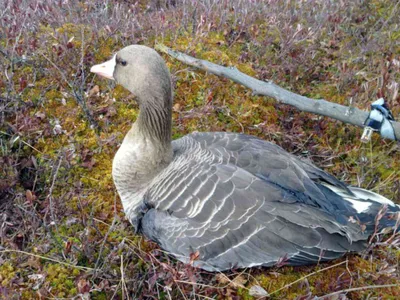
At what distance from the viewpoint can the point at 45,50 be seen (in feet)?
16.8

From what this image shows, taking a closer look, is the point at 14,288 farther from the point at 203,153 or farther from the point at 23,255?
the point at 203,153

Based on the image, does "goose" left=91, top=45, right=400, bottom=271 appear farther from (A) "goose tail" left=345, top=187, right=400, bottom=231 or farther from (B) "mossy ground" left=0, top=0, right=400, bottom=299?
(B) "mossy ground" left=0, top=0, right=400, bottom=299

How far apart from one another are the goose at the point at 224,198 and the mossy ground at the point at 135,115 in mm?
242

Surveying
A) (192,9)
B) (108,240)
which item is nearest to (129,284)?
(108,240)

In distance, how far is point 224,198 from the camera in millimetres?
3277

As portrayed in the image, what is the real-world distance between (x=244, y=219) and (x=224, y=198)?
0.78 ft

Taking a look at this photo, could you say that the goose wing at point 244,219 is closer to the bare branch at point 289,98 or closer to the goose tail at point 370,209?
the goose tail at point 370,209

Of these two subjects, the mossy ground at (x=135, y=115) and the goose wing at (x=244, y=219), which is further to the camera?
the mossy ground at (x=135, y=115)

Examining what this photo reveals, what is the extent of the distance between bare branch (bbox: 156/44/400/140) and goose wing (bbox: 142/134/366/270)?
1.28 metres

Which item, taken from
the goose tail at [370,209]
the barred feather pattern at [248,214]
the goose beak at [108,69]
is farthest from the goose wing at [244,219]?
the goose beak at [108,69]

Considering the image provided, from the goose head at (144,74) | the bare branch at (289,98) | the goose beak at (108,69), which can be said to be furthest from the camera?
the bare branch at (289,98)

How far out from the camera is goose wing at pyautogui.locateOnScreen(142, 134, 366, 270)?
3230mm

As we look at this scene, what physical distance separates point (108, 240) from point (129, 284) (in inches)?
22.0

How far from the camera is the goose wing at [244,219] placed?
3.23 meters
